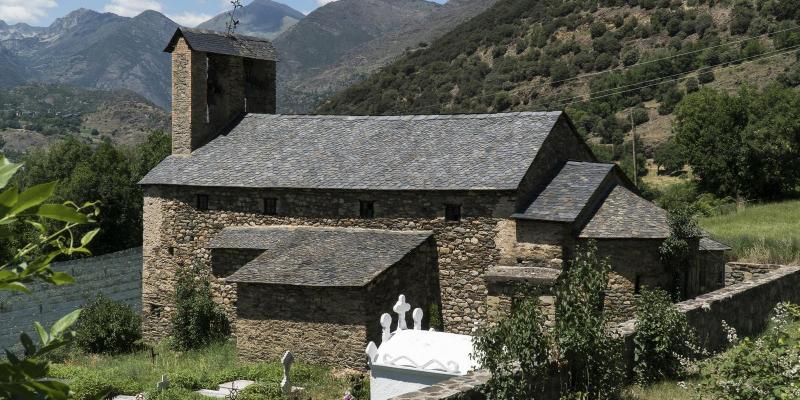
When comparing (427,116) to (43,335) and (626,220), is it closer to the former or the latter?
(626,220)

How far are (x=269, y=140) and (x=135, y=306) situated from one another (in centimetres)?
971

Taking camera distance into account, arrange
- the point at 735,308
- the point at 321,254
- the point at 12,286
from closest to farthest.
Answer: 1. the point at 12,286
2. the point at 735,308
3. the point at 321,254

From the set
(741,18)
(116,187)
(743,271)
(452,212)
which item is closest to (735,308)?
(743,271)

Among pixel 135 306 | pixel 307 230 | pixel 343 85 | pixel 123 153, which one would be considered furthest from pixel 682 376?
pixel 343 85

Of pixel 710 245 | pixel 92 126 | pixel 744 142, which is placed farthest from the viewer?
pixel 92 126

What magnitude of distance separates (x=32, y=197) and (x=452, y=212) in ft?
62.9

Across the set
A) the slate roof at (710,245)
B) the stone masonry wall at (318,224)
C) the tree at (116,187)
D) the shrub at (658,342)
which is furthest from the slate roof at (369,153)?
the tree at (116,187)

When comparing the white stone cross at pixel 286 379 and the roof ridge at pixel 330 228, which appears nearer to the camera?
the white stone cross at pixel 286 379

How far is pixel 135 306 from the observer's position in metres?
31.0

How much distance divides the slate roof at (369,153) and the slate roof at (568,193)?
0.88 m

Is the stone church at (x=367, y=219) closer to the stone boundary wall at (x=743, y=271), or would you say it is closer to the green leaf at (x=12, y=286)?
the stone boundary wall at (x=743, y=271)

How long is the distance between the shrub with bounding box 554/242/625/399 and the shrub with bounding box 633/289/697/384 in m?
1.92

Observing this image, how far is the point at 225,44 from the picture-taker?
1084 inches

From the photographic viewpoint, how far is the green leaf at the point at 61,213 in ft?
7.25
